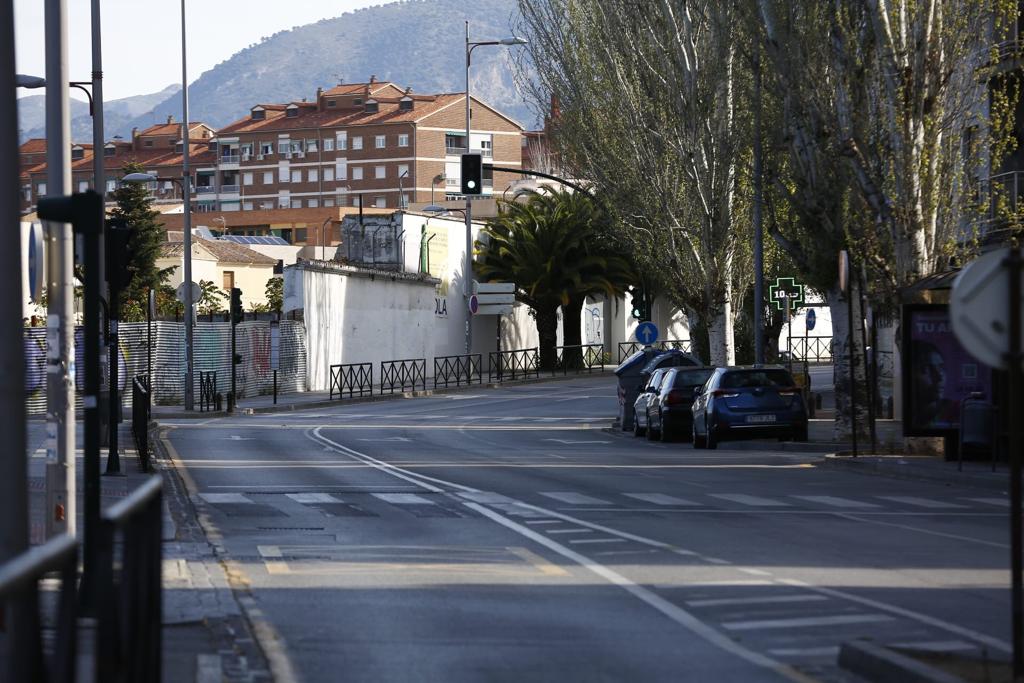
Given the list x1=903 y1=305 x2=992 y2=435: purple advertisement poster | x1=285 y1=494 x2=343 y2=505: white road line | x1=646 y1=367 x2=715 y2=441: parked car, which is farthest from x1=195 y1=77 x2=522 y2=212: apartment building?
x1=285 y1=494 x2=343 y2=505: white road line

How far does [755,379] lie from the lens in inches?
1188

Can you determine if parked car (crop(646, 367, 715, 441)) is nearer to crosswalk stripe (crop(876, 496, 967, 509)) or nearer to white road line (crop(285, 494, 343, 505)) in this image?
crosswalk stripe (crop(876, 496, 967, 509))

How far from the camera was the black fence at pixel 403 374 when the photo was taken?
6019 centimetres

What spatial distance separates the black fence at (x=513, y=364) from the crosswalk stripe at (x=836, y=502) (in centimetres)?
4758

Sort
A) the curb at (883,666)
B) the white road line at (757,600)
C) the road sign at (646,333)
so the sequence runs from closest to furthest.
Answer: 1. the curb at (883,666)
2. the white road line at (757,600)
3. the road sign at (646,333)

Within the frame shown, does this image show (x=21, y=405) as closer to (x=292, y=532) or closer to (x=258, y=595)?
(x=258, y=595)

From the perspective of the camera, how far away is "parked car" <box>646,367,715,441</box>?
3369 centimetres

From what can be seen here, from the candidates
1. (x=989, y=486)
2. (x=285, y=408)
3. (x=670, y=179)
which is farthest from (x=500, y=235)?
(x=989, y=486)

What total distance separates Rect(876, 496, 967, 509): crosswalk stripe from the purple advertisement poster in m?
4.67

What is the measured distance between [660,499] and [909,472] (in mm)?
5634

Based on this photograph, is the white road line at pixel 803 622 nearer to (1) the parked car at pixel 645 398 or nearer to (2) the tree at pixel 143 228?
(1) the parked car at pixel 645 398

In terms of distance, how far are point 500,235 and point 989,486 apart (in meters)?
50.8

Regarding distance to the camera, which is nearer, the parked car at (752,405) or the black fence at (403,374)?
the parked car at (752,405)

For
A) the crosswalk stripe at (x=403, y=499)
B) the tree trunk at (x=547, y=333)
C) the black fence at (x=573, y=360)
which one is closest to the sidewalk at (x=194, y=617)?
the crosswalk stripe at (x=403, y=499)
